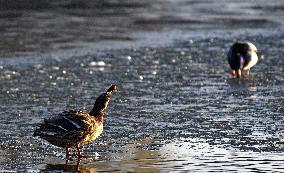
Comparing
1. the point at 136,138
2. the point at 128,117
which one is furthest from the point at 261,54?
the point at 136,138

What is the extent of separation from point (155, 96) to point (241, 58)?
8.74 ft

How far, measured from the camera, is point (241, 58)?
48.6ft

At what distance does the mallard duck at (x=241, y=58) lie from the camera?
584 inches

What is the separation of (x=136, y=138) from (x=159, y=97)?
266 centimetres

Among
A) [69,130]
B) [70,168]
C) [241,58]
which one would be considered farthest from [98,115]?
[241,58]

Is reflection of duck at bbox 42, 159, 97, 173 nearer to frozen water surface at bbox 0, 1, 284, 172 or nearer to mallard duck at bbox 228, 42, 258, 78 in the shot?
frozen water surface at bbox 0, 1, 284, 172

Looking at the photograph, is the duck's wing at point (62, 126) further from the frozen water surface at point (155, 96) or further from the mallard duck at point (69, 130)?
the frozen water surface at point (155, 96)

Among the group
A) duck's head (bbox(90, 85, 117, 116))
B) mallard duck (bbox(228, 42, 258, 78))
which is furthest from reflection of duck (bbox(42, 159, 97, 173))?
mallard duck (bbox(228, 42, 258, 78))

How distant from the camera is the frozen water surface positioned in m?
8.99

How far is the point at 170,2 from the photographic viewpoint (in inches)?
902

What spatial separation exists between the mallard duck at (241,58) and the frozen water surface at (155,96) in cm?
16

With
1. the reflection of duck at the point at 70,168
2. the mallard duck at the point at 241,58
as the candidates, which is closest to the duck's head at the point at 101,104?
the reflection of duck at the point at 70,168

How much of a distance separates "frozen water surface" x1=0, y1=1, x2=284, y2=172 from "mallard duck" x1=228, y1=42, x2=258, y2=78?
0.16 m

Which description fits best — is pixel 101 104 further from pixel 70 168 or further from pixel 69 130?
pixel 70 168
